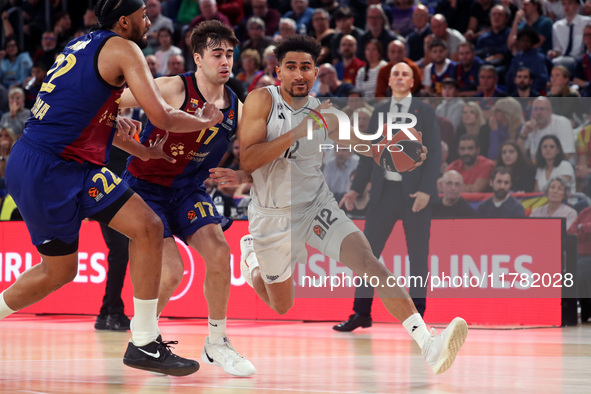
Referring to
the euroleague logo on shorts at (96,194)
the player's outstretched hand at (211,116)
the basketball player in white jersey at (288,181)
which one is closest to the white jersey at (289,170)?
the basketball player in white jersey at (288,181)

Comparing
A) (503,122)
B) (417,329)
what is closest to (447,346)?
(417,329)

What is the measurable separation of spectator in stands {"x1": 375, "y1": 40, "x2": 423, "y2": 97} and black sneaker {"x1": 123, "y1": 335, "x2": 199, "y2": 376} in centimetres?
472

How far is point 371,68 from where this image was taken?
11805 mm

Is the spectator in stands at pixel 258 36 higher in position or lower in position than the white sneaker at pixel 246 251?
higher

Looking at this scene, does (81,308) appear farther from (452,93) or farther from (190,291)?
(452,93)

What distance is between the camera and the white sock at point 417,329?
503 centimetres

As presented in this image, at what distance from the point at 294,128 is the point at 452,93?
573 cm

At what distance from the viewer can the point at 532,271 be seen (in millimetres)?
8367

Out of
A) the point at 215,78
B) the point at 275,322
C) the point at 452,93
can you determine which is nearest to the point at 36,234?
the point at 215,78

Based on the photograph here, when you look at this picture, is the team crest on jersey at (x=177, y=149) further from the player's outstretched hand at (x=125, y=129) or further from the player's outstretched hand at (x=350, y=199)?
the player's outstretched hand at (x=350, y=199)

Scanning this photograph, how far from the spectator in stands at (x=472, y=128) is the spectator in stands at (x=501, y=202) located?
399 mm

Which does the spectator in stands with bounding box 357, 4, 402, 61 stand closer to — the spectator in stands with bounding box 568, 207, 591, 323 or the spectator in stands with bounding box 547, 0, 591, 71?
the spectator in stands with bounding box 547, 0, 591, 71

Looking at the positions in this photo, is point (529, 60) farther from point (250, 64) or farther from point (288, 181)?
point (288, 181)

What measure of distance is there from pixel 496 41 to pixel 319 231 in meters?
7.53
